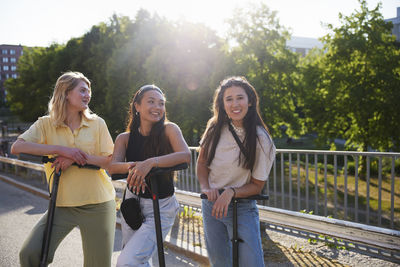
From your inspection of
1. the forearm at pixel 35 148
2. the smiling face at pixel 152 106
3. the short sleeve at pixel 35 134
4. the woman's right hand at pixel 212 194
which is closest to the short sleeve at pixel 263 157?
the woman's right hand at pixel 212 194

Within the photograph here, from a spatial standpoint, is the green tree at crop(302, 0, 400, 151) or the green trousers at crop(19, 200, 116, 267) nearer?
the green trousers at crop(19, 200, 116, 267)

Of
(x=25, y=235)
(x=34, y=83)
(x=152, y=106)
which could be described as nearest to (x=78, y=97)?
(x=152, y=106)

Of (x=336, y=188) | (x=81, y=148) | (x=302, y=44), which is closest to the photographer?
(x=81, y=148)

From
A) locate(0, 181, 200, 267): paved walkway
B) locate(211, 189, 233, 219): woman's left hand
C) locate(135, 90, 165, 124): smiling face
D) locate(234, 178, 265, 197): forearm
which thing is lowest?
locate(0, 181, 200, 267): paved walkway

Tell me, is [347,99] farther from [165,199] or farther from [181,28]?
[165,199]

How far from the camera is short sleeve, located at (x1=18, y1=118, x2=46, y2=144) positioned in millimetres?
2812

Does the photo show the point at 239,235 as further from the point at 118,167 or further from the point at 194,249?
the point at 194,249

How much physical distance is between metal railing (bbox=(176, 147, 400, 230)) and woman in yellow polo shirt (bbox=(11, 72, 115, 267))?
2657 mm

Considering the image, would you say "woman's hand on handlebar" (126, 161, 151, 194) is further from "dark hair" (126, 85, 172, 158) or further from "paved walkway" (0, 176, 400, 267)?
"paved walkway" (0, 176, 400, 267)

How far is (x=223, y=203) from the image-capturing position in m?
2.38

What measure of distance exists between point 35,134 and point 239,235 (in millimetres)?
1777

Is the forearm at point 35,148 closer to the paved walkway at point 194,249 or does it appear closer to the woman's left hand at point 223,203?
the woman's left hand at point 223,203

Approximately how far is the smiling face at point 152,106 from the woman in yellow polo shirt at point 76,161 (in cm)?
53

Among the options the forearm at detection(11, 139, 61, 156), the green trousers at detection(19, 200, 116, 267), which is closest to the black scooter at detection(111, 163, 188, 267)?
the green trousers at detection(19, 200, 116, 267)
